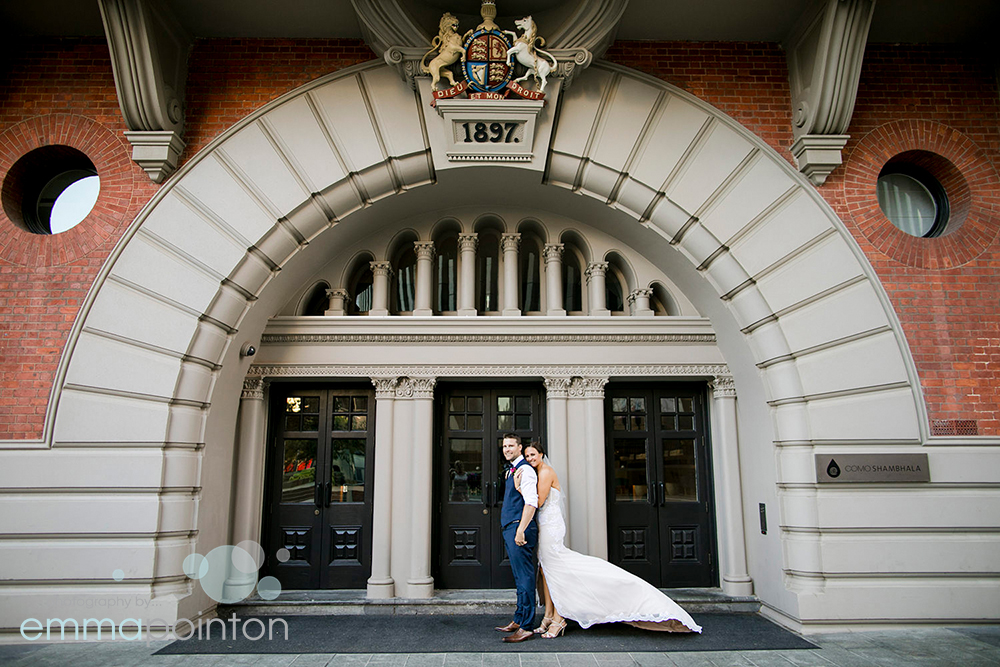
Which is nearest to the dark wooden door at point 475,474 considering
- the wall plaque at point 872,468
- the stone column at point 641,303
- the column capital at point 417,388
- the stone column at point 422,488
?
the stone column at point 422,488

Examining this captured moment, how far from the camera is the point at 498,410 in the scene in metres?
8.39

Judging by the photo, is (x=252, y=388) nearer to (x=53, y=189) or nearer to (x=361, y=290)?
(x=361, y=290)

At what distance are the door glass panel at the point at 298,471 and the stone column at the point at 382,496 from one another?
0.94 m

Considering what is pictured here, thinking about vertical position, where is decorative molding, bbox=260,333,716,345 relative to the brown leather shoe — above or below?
above

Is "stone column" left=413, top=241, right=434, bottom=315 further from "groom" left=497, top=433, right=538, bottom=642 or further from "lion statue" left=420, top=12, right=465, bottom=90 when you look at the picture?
"groom" left=497, top=433, right=538, bottom=642

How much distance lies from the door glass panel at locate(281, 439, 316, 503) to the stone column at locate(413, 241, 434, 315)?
2356 millimetres

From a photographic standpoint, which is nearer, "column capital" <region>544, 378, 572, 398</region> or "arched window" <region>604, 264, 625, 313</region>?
"column capital" <region>544, 378, 572, 398</region>

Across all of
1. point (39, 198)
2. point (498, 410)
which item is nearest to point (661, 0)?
point (498, 410)

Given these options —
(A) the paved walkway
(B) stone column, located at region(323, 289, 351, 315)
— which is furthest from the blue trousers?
(B) stone column, located at region(323, 289, 351, 315)

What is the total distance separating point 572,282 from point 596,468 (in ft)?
8.57

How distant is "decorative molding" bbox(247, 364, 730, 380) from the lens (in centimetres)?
791

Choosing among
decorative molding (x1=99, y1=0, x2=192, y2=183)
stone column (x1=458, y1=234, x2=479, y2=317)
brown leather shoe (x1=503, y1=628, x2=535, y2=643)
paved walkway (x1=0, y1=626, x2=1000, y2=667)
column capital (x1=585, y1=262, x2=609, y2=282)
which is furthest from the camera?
column capital (x1=585, y1=262, x2=609, y2=282)

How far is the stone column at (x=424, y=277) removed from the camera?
818 centimetres

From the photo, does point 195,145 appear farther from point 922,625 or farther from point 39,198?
point 922,625
